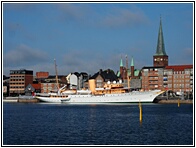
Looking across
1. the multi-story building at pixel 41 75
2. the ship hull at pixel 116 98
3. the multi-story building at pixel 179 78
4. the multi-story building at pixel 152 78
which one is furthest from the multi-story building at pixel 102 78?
the multi-story building at pixel 41 75

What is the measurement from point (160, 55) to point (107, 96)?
4345 cm

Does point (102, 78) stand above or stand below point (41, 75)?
below

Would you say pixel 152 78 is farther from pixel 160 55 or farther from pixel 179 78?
pixel 160 55

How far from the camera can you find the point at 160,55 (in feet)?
419

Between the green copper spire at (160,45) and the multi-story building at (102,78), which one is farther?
the green copper spire at (160,45)

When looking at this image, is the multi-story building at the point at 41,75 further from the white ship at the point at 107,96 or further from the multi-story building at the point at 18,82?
the white ship at the point at 107,96

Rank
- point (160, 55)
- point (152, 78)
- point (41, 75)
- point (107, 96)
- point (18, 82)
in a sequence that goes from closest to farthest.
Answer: point (107, 96), point (152, 78), point (160, 55), point (18, 82), point (41, 75)

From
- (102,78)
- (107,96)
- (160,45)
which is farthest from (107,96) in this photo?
(160,45)

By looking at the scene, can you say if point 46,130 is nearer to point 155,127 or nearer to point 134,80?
point 155,127

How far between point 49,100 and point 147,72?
1129 inches

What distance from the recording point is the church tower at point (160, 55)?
127 m

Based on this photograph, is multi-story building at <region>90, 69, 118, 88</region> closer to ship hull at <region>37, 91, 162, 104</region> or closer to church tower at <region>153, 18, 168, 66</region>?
church tower at <region>153, 18, 168, 66</region>

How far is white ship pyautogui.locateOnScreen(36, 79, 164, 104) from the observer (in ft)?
286

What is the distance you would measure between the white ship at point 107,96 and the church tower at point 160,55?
36.6 m
